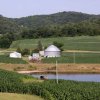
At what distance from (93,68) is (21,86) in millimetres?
34708

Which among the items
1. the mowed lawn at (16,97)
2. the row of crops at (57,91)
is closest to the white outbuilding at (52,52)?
the row of crops at (57,91)

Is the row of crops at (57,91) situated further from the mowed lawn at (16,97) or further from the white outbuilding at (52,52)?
the white outbuilding at (52,52)

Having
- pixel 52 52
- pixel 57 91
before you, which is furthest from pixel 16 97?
pixel 52 52

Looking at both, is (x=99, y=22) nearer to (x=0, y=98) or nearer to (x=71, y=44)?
(x=71, y=44)

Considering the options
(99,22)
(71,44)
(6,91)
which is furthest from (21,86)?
(99,22)

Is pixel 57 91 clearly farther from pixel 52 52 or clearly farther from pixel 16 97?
pixel 52 52

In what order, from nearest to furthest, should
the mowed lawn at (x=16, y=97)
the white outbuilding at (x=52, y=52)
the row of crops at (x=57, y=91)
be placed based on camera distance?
1. the mowed lawn at (x=16, y=97)
2. the row of crops at (x=57, y=91)
3. the white outbuilding at (x=52, y=52)

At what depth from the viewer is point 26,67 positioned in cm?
6272

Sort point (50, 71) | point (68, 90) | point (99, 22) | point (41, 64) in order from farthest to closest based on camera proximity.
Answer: point (99, 22)
point (41, 64)
point (50, 71)
point (68, 90)

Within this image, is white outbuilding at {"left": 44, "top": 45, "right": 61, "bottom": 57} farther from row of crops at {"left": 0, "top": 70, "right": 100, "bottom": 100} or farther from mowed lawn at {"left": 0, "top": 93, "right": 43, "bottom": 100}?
mowed lawn at {"left": 0, "top": 93, "right": 43, "bottom": 100}

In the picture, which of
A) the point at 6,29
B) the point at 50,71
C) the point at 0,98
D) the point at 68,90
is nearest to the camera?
the point at 0,98

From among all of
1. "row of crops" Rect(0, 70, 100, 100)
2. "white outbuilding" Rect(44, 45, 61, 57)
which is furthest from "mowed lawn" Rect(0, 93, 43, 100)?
"white outbuilding" Rect(44, 45, 61, 57)

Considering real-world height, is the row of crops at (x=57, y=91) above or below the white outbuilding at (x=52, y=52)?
above

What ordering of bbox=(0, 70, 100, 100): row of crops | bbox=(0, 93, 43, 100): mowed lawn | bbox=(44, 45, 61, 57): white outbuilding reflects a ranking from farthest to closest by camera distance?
bbox=(44, 45, 61, 57): white outbuilding, bbox=(0, 70, 100, 100): row of crops, bbox=(0, 93, 43, 100): mowed lawn
